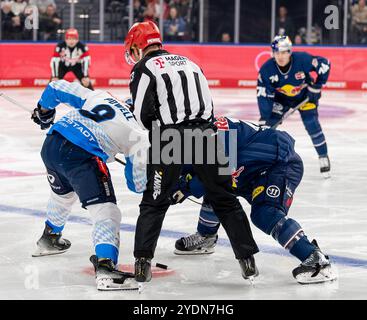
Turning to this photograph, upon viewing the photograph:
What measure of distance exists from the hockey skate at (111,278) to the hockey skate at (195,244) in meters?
0.85

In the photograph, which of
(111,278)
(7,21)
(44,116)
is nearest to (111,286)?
(111,278)

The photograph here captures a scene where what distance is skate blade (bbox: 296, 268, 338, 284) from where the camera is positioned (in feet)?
15.9

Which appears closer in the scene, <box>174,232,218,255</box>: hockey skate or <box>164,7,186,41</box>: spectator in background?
<box>174,232,218,255</box>: hockey skate

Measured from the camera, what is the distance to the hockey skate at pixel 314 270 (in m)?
4.82

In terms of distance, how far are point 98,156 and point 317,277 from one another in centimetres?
129

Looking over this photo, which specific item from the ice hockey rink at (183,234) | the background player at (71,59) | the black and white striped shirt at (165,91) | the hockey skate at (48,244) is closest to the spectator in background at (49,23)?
the background player at (71,59)

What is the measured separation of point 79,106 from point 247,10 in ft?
48.0

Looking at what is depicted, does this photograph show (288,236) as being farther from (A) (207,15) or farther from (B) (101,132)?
(A) (207,15)

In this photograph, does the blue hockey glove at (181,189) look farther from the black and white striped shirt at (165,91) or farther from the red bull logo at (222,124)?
the black and white striped shirt at (165,91)

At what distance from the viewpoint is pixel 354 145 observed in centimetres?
1068

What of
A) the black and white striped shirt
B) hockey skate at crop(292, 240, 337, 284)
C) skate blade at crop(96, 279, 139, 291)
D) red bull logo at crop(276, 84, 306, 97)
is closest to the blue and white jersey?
the black and white striped shirt

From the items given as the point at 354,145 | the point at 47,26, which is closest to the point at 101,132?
the point at 354,145

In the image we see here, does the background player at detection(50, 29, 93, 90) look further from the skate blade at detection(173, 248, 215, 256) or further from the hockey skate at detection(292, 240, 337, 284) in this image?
the hockey skate at detection(292, 240, 337, 284)

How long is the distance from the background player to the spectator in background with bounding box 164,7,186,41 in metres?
3.66
